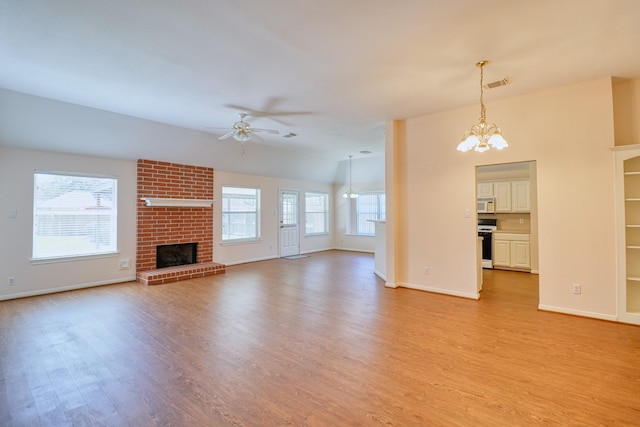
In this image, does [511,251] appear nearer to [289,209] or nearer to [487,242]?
[487,242]

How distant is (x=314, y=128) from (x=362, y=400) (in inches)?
177

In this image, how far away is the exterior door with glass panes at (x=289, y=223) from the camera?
854cm

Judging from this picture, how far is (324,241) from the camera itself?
9.91 metres

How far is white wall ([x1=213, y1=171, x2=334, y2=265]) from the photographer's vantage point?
7.06m

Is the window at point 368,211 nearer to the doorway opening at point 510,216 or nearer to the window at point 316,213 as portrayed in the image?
the window at point 316,213

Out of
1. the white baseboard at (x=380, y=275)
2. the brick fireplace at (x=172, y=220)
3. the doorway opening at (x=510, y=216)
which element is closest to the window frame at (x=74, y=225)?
the brick fireplace at (x=172, y=220)

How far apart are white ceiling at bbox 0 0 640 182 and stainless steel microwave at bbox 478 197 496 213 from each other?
3.39 meters

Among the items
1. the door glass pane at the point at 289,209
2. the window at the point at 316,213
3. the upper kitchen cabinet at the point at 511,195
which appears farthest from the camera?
the window at the point at 316,213

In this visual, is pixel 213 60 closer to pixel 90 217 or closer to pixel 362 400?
pixel 362 400

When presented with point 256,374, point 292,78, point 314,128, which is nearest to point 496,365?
point 256,374

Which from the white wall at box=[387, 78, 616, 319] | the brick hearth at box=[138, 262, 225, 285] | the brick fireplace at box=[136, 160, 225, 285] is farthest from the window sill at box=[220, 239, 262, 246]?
the white wall at box=[387, 78, 616, 319]

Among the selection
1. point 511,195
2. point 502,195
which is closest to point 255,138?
point 502,195

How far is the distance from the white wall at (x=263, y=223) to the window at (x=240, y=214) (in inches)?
5.4

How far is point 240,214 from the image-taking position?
299 inches
